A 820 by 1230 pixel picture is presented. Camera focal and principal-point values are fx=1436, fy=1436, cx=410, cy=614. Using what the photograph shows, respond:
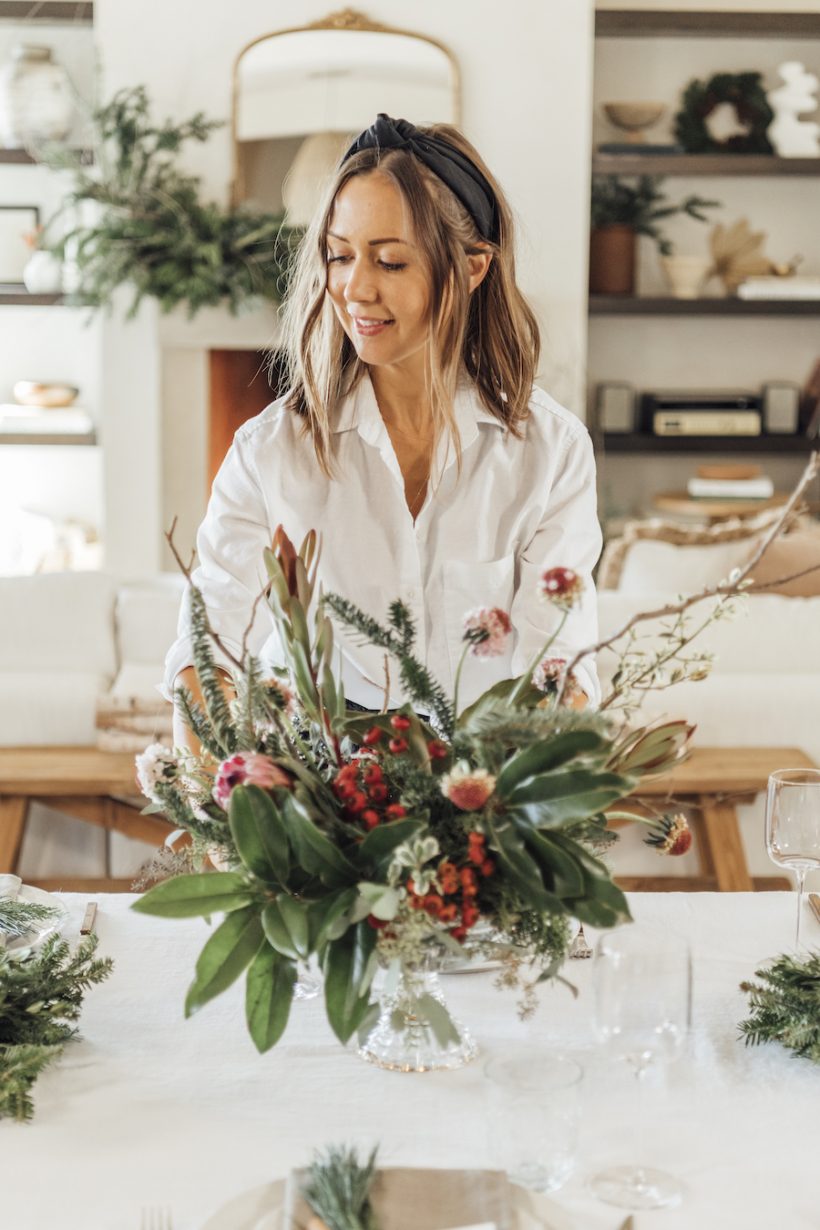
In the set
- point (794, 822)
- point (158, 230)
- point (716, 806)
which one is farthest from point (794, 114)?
point (794, 822)

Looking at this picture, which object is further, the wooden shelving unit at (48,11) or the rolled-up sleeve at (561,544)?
the wooden shelving unit at (48,11)

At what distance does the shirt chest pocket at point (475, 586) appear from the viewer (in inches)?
62.7

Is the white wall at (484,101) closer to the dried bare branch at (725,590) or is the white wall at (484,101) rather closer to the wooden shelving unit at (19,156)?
the wooden shelving unit at (19,156)

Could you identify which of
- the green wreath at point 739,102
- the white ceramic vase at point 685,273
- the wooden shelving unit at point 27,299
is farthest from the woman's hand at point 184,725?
the green wreath at point 739,102

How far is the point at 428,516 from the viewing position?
163 centimetres

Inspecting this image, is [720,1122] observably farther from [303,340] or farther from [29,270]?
[29,270]

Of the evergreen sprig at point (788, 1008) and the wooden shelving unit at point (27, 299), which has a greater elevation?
the wooden shelving unit at point (27, 299)

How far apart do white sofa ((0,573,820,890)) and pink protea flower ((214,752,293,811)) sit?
1822mm

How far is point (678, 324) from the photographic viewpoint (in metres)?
5.49

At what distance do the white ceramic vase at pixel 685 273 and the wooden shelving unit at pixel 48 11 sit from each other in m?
2.26

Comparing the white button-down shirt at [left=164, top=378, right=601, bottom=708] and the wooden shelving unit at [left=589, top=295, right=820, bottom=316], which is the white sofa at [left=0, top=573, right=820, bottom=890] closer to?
the white button-down shirt at [left=164, top=378, right=601, bottom=708]

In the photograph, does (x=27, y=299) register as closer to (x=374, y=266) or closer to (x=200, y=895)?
(x=374, y=266)

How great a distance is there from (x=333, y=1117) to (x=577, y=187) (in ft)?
14.6

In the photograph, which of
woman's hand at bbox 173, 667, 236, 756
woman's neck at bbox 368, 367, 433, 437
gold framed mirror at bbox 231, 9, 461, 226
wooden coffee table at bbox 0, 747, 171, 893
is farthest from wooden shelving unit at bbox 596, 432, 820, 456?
woman's hand at bbox 173, 667, 236, 756
